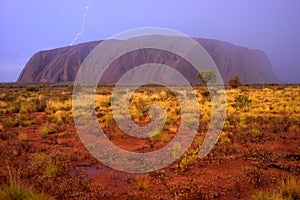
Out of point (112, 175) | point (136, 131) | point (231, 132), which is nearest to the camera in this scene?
point (112, 175)

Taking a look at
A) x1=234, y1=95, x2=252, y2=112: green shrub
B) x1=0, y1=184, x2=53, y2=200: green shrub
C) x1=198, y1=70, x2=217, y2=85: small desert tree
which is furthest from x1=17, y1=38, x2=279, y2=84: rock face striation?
x1=0, y1=184, x2=53, y2=200: green shrub

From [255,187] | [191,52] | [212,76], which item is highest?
[191,52]

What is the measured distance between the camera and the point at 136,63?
379 feet

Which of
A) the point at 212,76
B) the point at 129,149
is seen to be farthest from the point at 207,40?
the point at 129,149

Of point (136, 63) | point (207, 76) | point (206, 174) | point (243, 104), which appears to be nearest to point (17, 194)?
point (206, 174)

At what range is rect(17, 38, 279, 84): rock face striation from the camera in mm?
109938

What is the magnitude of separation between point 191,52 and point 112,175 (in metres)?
100

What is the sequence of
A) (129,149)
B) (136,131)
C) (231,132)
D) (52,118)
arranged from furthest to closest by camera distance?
(52,118) → (136,131) → (231,132) → (129,149)

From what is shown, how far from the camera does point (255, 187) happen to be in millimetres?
6457

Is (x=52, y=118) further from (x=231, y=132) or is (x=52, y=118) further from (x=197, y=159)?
(x=197, y=159)

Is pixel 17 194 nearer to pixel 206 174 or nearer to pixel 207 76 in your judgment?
pixel 206 174

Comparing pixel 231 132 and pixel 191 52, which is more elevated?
pixel 191 52

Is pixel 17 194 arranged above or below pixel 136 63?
below

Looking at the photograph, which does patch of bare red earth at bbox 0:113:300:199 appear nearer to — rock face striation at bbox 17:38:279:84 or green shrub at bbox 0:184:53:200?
green shrub at bbox 0:184:53:200
